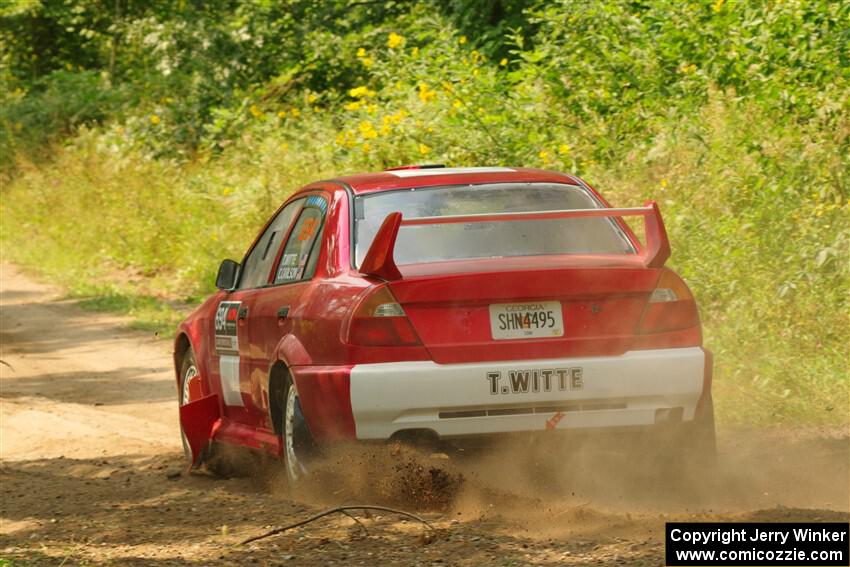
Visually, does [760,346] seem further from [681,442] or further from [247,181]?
[247,181]

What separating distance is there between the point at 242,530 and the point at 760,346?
437cm

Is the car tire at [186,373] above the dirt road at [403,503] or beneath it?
above

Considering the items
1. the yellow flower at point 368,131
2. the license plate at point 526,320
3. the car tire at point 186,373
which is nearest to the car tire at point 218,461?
the car tire at point 186,373

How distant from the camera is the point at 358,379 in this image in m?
5.77

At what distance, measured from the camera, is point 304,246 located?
6.93 m

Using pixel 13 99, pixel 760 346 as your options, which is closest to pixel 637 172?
pixel 760 346

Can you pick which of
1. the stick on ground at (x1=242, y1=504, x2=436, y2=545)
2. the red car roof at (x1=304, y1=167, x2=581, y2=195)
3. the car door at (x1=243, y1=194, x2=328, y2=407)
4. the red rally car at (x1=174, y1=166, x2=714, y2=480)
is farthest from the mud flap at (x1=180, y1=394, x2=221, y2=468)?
the stick on ground at (x1=242, y1=504, x2=436, y2=545)

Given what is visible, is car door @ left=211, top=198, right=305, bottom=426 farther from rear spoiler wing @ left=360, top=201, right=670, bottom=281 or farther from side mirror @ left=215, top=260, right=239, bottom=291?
rear spoiler wing @ left=360, top=201, right=670, bottom=281

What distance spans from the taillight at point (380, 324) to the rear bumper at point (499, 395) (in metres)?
0.11

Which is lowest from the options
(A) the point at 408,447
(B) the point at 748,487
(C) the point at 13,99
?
(B) the point at 748,487

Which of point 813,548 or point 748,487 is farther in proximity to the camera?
point 748,487

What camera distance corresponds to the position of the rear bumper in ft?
18.9

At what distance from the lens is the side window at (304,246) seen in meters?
6.71

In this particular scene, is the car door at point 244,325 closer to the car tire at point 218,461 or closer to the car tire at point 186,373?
the car tire at point 218,461
